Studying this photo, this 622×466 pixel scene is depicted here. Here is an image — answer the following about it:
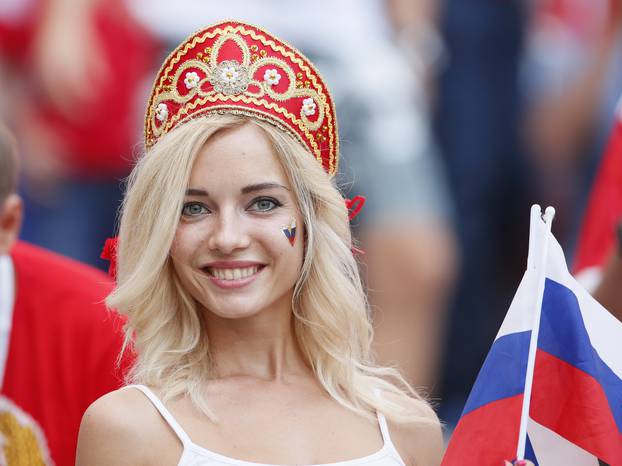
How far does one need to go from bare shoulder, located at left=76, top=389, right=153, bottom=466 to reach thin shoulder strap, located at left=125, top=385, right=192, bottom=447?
0.04 m

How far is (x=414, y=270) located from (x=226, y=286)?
3.10m

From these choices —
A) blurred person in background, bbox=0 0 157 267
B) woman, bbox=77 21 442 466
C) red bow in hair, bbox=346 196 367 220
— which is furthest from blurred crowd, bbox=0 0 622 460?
woman, bbox=77 21 442 466

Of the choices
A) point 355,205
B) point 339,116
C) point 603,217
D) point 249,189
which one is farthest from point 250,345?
point 339,116

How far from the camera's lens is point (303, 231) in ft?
15.2

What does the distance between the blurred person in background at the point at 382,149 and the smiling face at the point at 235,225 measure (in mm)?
2774

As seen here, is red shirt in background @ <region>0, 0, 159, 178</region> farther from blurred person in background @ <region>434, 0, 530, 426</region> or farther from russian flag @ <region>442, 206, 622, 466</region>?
russian flag @ <region>442, 206, 622, 466</region>

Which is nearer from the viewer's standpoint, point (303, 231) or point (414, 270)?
point (303, 231)

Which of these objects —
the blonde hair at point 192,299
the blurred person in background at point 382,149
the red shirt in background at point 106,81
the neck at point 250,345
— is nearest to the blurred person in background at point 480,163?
the blurred person in background at point 382,149

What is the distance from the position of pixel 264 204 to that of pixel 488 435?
32.9 inches

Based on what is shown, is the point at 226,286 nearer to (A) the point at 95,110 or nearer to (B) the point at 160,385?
(B) the point at 160,385

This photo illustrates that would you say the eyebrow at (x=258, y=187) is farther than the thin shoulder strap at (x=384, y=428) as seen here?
No

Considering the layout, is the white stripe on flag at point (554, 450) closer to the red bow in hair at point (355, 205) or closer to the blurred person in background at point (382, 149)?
the red bow in hair at point (355, 205)

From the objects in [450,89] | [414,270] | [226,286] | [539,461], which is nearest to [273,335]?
[226,286]

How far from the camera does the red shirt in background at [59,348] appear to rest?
5.38 m
